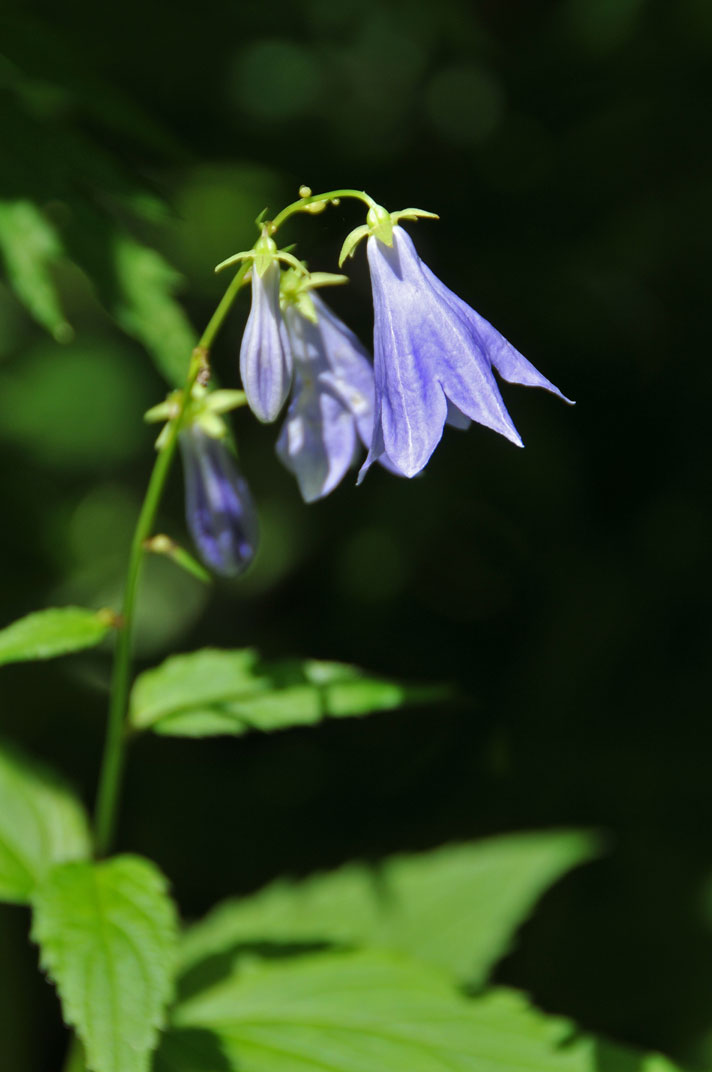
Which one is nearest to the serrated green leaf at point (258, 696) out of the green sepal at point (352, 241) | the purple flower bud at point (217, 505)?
the purple flower bud at point (217, 505)

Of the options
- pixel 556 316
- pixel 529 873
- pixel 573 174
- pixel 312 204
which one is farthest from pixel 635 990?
pixel 312 204

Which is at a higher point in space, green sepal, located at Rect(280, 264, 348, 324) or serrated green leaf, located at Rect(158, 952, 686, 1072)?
green sepal, located at Rect(280, 264, 348, 324)

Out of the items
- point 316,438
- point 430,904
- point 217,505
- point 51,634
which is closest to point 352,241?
point 316,438

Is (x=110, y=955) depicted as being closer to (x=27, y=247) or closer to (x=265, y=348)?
(x=265, y=348)

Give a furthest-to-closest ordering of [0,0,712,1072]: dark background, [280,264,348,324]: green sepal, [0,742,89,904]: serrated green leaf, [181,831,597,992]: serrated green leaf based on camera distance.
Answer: [0,0,712,1072]: dark background, [181,831,597,992]: serrated green leaf, [0,742,89,904]: serrated green leaf, [280,264,348,324]: green sepal

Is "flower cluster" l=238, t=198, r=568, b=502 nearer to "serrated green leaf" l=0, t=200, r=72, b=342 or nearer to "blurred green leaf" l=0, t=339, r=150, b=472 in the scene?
"serrated green leaf" l=0, t=200, r=72, b=342

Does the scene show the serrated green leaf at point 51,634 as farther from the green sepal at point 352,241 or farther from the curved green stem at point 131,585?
the green sepal at point 352,241

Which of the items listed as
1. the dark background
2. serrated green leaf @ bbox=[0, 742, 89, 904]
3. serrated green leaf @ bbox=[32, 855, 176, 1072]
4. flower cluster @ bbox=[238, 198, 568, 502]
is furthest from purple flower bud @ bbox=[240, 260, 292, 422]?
the dark background
